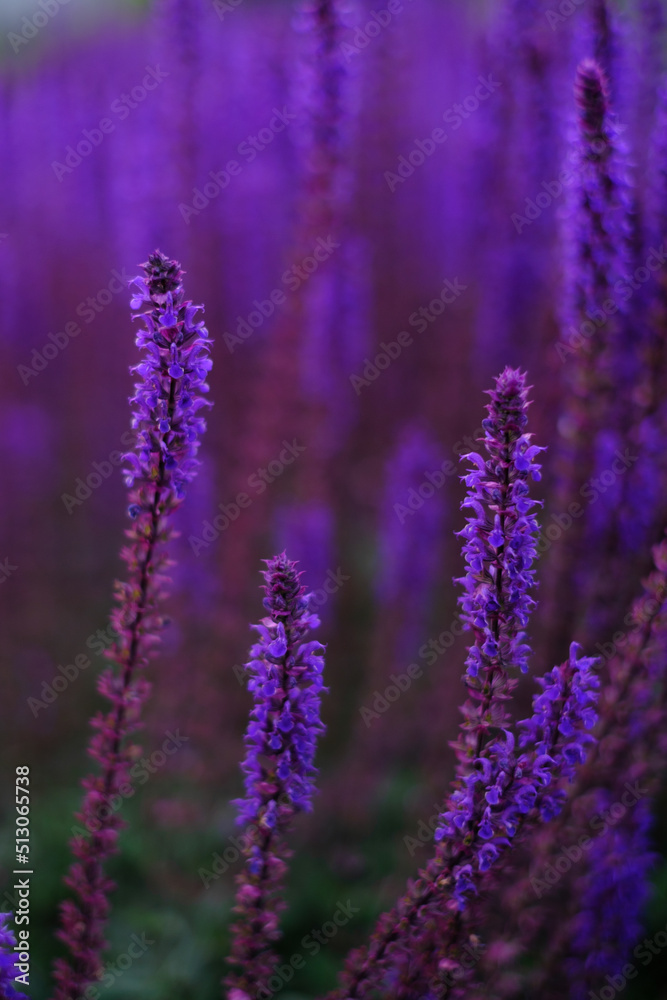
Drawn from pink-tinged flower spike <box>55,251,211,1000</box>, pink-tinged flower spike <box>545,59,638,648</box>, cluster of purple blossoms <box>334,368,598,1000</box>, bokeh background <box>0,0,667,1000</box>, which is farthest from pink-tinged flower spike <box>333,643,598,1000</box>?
bokeh background <box>0,0,667,1000</box>

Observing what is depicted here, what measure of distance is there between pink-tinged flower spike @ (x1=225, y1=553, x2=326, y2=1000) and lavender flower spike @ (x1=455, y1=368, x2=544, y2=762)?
1.25 feet

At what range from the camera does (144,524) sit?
84.4 inches

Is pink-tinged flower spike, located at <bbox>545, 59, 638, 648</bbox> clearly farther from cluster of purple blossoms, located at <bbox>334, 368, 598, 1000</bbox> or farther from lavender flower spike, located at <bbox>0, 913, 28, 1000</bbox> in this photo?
lavender flower spike, located at <bbox>0, 913, 28, 1000</bbox>

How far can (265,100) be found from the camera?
21.6 feet

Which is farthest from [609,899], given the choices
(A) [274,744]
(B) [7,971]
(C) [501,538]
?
(B) [7,971]

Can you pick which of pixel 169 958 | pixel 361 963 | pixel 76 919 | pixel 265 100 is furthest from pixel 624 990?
pixel 265 100

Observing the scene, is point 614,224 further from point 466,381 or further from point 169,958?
point 169,958

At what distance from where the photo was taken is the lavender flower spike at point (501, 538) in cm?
185

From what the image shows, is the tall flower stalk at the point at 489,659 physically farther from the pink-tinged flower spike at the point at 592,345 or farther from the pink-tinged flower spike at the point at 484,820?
the pink-tinged flower spike at the point at 592,345

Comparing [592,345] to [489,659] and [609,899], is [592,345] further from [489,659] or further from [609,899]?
[609,899]

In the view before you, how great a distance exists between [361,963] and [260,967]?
278 millimetres

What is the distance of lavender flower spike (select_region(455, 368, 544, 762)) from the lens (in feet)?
6.07

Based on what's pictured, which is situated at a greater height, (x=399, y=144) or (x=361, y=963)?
(x=399, y=144)

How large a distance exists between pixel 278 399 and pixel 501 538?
2679 millimetres
